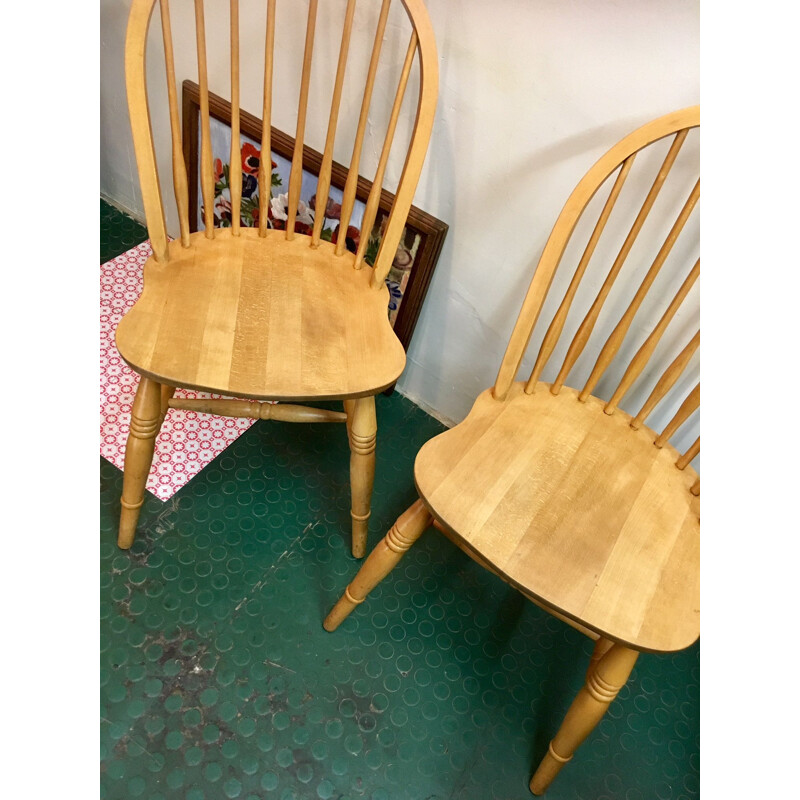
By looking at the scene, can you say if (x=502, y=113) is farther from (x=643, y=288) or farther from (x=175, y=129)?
(x=175, y=129)

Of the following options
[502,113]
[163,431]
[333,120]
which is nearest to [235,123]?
[333,120]

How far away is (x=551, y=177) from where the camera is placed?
3.47 ft

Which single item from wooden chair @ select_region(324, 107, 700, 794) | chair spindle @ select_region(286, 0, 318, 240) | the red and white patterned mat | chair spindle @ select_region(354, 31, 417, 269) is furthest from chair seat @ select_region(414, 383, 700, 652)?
the red and white patterned mat

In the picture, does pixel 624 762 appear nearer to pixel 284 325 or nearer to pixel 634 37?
pixel 284 325

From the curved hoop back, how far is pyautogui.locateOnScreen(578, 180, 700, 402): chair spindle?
1.22 ft

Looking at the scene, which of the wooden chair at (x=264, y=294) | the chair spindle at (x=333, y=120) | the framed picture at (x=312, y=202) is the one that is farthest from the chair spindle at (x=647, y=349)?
the chair spindle at (x=333, y=120)

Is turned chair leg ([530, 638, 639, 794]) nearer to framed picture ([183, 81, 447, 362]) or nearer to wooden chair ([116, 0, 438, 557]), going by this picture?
wooden chair ([116, 0, 438, 557])

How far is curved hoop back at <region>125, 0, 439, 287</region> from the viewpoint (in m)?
0.90

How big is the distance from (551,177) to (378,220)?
0.38m

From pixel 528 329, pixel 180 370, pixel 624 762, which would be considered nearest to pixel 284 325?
pixel 180 370

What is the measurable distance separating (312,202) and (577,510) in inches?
33.2

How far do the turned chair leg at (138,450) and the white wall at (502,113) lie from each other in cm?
61

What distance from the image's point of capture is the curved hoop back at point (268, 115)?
0.90 meters
